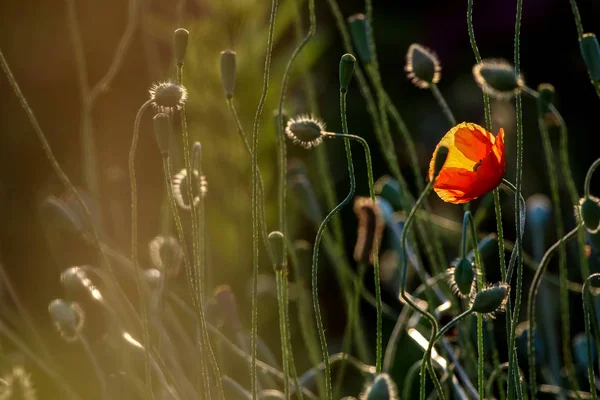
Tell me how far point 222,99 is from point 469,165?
3.04ft

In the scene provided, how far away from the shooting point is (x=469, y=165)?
33.4 inches

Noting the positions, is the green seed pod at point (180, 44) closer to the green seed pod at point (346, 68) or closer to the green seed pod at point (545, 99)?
the green seed pod at point (346, 68)

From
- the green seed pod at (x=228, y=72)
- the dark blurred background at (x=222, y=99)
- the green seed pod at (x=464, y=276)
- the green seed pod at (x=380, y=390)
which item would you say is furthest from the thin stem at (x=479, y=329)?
the dark blurred background at (x=222, y=99)

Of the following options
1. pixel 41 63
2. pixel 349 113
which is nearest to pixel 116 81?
pixel 41 63

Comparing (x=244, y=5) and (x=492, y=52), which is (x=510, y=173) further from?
(x=244, y=5)

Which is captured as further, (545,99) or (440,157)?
(545,99)

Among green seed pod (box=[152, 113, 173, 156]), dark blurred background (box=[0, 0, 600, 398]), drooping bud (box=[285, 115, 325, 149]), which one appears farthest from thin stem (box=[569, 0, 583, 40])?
dark blurred background (box=[0, 0, 600, 398])

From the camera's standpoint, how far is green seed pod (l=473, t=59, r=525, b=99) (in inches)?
24.8

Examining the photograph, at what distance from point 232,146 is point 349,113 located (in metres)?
0.84

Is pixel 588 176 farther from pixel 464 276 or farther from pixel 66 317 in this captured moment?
pixel 66 317

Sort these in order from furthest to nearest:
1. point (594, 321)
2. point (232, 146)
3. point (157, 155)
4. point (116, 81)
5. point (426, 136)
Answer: point (426, 136)
point (116, 81)
point (157, 155)
point (232, 146)
point (594, 321)

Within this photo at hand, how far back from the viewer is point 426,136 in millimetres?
2441

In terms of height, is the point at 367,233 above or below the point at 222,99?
below


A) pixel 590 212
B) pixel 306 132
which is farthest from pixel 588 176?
pixel 306 132
